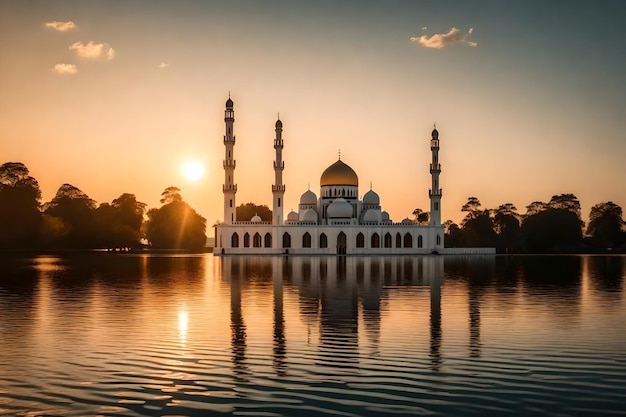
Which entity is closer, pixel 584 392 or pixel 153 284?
pixel 584 392

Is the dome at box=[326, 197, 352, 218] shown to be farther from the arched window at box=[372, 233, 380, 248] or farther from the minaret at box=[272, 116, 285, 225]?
the minaret at box=[272, 116, 285, 225]

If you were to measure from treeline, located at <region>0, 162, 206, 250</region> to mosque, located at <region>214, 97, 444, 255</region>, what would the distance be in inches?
936

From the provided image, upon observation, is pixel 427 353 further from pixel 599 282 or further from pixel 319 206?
pixel 319 206

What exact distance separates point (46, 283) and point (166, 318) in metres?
18.5

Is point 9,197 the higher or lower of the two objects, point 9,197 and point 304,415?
the higher

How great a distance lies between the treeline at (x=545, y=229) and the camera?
12062cm

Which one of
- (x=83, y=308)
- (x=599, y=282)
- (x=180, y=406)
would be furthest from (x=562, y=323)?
(x=599, y=282)

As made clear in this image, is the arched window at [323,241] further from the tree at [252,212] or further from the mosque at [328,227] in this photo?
the tree at [252,212]

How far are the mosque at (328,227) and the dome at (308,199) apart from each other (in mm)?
2072

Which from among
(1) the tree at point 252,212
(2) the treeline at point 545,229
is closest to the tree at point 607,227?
(2) the treeline at point 545,229

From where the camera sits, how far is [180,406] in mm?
11891

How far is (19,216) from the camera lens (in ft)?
327

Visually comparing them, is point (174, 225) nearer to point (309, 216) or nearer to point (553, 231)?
point (309, 216)

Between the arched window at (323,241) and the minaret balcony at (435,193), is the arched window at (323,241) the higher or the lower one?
the lower one
